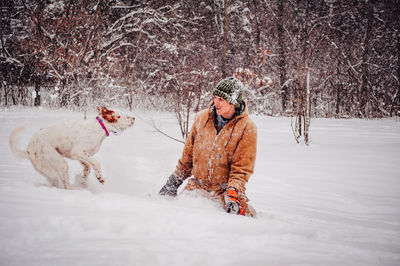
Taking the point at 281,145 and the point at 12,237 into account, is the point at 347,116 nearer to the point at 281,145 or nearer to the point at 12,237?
the point at 281,145

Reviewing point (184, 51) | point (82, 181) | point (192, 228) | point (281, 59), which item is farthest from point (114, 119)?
point (281, 59)

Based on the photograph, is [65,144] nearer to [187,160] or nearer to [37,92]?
[187,160]

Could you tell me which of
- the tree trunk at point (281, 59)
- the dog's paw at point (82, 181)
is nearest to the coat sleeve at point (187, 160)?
the dog's paw at point (82, 181)

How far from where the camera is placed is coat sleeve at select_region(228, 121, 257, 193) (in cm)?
207

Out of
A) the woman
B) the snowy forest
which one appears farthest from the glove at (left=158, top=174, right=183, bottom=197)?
Result: the snowy forest

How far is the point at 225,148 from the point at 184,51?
12797 mm

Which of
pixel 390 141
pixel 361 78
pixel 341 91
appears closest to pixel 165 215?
pixel 390 141

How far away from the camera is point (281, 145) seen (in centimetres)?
604

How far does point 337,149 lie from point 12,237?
588 cm

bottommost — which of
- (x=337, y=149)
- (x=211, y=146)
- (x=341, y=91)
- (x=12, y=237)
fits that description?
(x=337, y=149)

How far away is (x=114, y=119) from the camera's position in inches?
120

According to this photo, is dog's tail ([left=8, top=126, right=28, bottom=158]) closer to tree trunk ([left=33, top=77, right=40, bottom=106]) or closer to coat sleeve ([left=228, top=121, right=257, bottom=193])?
coat sleeve ([left=228, top=121, right=257, bottom=193])

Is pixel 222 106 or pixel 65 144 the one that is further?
pixel 65 144

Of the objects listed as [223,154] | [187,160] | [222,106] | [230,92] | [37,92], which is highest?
[37,92]
